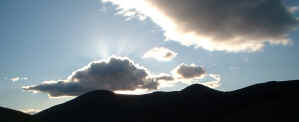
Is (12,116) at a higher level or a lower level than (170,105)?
lower

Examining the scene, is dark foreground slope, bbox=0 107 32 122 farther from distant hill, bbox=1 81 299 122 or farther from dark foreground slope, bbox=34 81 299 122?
distant hill, bbox=1 81 299 122

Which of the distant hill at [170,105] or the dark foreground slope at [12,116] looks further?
the distant hill at [170,105]

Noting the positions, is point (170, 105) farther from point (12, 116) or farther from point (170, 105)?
point (12, 116)

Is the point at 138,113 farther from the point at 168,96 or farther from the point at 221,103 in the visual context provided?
the point at 221,103

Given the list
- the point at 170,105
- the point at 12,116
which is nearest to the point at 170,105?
the point at 170,105

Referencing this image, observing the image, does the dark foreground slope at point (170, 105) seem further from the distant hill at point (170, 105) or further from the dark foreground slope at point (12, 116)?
the dark foreground slope at point (12, 116)

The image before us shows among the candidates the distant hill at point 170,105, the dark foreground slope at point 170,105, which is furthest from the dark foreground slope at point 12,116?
the distant hill at point 170,105

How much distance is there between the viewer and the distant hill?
4545 inches

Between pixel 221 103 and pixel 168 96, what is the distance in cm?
2712

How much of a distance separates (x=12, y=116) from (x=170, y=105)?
69.5 metres

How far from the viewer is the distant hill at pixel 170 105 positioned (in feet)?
379

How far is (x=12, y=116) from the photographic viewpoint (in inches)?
3009

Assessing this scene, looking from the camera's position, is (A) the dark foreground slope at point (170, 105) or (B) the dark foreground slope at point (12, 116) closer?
(B) the dark foreground slope at point (12, 116)

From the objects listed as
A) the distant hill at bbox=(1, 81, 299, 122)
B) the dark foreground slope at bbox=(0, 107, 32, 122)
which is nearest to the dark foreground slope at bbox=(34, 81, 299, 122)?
the distant hill at bbox=(1, 81, 299, 122)
